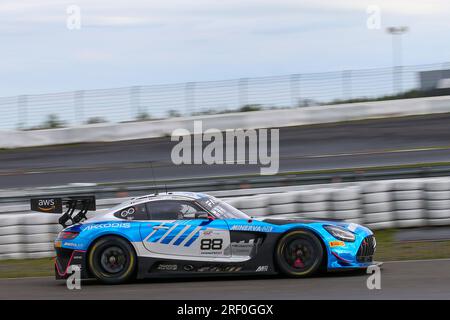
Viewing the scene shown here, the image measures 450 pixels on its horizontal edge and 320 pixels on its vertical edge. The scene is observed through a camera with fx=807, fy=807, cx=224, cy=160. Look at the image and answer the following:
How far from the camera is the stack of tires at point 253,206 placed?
13.6m

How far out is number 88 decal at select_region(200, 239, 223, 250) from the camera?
9.94 meters

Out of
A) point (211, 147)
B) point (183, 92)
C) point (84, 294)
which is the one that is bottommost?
point (84, 294)

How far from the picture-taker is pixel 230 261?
32.3ft

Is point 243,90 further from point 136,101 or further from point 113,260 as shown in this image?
point 113,260

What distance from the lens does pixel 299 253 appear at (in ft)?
31.8

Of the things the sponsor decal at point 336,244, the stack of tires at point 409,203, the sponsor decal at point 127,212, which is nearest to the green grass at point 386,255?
the stack of tires at point 409,203

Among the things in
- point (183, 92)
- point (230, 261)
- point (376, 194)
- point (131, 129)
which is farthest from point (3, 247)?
point (183, 92)

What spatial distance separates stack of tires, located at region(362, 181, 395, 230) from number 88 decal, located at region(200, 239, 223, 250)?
4623 mm

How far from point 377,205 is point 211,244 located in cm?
486

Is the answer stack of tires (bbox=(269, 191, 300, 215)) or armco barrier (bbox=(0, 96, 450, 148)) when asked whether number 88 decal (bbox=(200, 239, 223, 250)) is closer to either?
stack of tires (bbox=(269, 191, 300, 215))

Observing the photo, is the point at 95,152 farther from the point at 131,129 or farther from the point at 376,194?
the point at 376,194

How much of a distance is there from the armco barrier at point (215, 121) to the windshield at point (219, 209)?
14920mm

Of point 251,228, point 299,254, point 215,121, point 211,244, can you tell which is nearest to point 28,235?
point 211,244
